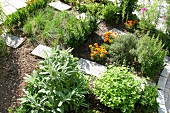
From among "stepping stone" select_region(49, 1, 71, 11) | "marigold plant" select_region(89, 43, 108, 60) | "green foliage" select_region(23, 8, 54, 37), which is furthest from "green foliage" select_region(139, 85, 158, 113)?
"stepping stone" select_region(49, 1, 71, 11)

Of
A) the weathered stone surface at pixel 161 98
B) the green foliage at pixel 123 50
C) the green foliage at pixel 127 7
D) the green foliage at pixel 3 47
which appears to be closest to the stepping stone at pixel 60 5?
the green foliage at pixel 127 7

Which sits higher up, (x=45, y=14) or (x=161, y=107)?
(x=45, y=14)

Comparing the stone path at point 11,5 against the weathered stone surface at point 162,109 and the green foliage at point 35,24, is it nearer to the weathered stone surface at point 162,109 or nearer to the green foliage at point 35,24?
the green foliage at point 35,24

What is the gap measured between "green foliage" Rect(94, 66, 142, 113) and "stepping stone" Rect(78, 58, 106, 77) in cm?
55

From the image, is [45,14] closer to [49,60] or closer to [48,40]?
[48,40]

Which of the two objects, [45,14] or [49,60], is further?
[45,14]

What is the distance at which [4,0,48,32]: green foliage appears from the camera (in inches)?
200

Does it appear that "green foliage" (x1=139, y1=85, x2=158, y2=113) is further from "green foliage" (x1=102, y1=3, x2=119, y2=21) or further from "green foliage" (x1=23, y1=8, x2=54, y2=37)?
"green foliage" (x1=23, y1=8, x2=54, y2=37)

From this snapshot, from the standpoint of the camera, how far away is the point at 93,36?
5562 mm

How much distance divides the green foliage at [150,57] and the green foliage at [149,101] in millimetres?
624

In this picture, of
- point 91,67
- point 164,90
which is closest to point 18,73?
point 91,67

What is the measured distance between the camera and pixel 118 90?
396cm

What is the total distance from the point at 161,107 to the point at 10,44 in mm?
2893

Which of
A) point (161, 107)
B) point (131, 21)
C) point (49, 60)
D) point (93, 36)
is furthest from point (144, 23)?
point (49, 60)
